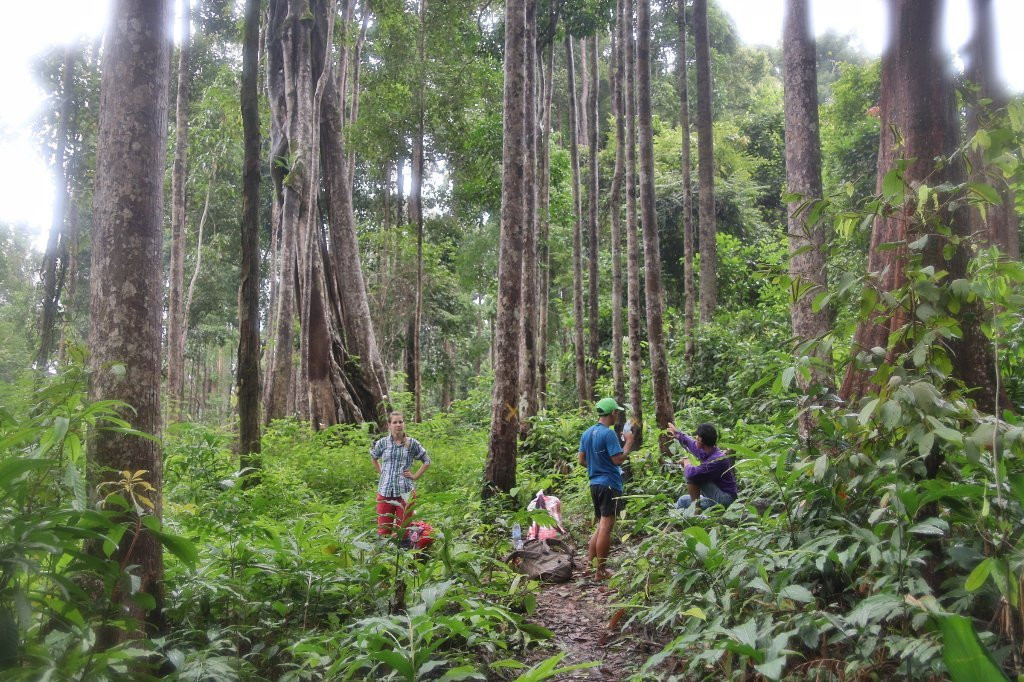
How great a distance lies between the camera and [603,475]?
6602mm

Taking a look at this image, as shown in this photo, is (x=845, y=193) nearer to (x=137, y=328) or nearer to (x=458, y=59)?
(x=137, y=328)

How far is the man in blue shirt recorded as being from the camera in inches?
254

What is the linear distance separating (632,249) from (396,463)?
548 cm

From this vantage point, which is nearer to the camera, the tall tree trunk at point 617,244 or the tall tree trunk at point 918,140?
the tall tree trunk at point 918,140

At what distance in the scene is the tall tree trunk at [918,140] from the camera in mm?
3826

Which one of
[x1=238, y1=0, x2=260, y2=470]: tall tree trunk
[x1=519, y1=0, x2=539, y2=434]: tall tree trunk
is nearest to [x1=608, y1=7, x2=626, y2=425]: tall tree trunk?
[x1=519, y1=0, x2=539, y2=434]: tall tree trunk

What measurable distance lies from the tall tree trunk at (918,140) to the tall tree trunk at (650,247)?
504 centimetres

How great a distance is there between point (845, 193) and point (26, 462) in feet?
12.7

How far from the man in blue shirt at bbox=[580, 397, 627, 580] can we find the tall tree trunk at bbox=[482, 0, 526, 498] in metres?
1.33

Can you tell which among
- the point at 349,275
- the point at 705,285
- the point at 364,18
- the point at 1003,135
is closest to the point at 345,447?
the point at 349,275

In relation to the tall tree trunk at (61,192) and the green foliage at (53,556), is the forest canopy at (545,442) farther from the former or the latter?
the tall tree trunk at (61,192)

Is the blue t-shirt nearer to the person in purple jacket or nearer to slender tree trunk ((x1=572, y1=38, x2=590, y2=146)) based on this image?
the person in purple jacket

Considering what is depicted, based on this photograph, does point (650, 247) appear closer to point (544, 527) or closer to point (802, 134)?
point (802, 134)

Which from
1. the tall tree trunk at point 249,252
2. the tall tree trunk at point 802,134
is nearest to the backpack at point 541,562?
the tall tree trunk at point 249,252
